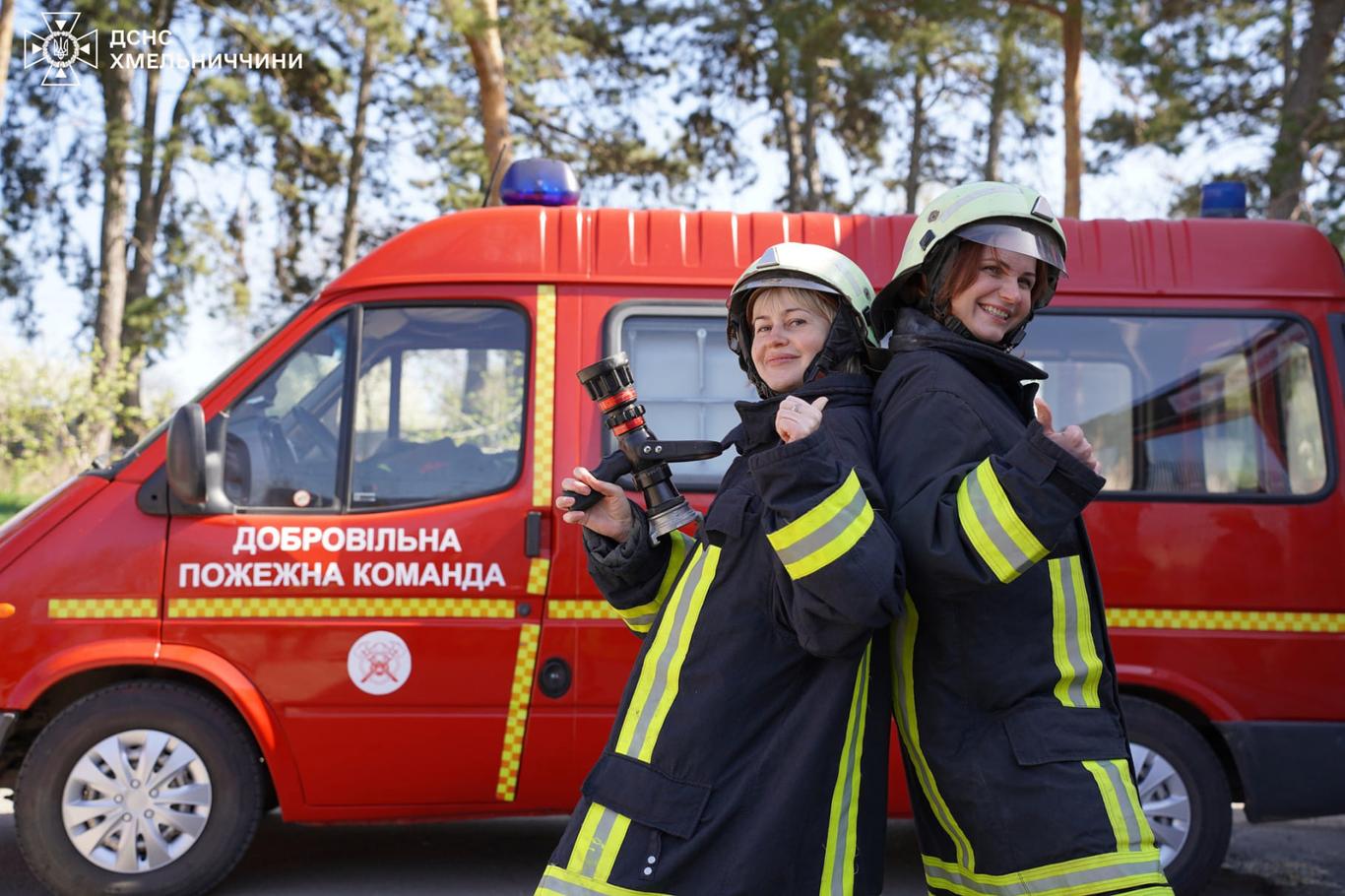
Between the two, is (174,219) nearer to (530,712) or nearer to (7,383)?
(7,383)

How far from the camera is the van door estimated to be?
4551mm

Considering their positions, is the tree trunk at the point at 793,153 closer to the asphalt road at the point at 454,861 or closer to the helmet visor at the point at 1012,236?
the asphalt road at the point at 454,861

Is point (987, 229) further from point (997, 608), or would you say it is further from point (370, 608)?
point (370, 608)

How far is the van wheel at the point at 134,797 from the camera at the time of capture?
14.6ft

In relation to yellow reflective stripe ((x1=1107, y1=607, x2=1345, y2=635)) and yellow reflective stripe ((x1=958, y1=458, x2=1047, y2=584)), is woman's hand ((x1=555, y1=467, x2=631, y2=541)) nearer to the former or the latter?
yellow reflective stripe ((x1=958, y1=458, x2=1047, y2=584))

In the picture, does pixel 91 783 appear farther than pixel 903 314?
Yes

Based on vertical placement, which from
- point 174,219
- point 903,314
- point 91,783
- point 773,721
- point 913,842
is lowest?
point 913,842

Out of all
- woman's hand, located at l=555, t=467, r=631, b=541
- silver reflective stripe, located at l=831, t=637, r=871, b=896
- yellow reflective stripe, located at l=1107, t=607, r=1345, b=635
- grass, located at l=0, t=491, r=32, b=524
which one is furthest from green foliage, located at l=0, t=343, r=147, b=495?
silver reflective stripe, located at l=831, t=637, r=871, b=896

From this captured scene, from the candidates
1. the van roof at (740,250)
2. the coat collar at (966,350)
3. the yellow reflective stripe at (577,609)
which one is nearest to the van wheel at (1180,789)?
the van roof at (740,250)

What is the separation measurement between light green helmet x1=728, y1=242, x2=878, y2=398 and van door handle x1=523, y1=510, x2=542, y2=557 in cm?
227

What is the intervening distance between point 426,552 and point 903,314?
255cm

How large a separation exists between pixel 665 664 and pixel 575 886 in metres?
0.38

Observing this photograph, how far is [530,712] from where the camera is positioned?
4.59 metres

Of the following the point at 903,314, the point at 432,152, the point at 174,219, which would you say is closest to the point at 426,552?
the point at 903,314
